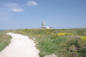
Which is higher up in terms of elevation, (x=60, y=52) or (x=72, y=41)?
(x=72, y=41)

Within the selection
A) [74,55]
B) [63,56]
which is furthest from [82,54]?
[63,56]

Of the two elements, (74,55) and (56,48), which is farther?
(56,48)

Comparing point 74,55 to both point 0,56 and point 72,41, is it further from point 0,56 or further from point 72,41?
point 0,56

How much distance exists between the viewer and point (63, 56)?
9898 mm

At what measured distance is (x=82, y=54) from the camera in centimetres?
961

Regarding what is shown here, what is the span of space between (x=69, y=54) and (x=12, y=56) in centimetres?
432

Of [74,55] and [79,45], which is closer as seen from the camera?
[74,55]

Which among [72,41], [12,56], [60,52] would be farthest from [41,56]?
[72,41]

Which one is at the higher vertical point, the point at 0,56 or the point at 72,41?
the point at 72,41

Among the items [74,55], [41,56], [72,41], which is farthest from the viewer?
[72,41]

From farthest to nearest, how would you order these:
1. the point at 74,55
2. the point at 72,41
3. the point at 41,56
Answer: the point at 72,41
the point at 41,56
the point at 74,55

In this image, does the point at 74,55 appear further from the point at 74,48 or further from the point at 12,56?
the point at 12,56

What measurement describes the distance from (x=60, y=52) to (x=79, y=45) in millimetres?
1567

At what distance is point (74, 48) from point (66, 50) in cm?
69
